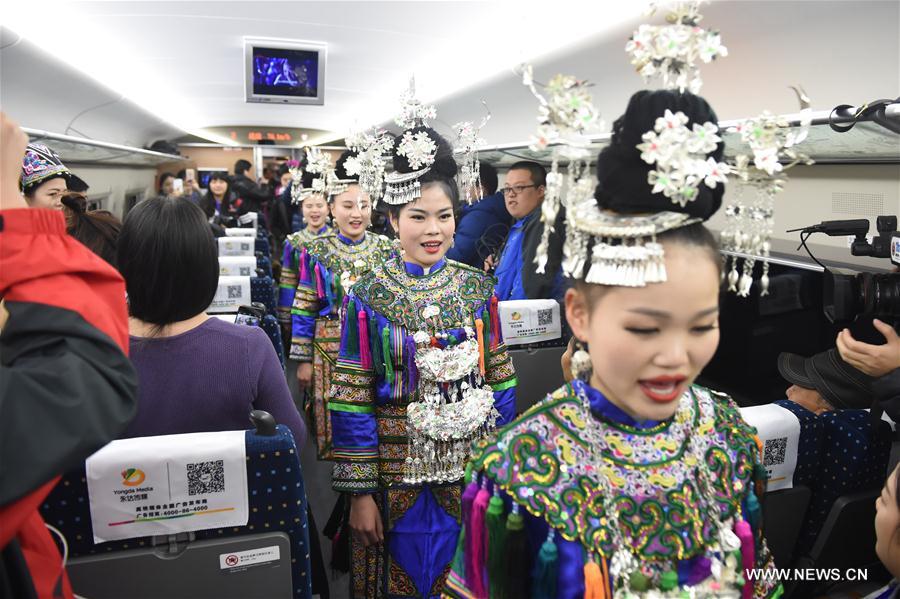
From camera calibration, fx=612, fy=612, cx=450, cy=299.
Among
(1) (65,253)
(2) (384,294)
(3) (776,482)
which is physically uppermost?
(1) (65,253)

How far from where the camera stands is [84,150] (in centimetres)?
888

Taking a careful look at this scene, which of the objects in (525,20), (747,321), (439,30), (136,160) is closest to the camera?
(747,321)

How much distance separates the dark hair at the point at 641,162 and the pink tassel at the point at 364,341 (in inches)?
49.7

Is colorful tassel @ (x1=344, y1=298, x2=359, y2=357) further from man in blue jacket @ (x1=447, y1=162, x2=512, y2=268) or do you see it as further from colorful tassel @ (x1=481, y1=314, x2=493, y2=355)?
man in blue jacket @ (x1=447, y1=162, x2=512, y2=268)

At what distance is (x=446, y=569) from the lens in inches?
92.3

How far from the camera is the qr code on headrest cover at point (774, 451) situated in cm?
190

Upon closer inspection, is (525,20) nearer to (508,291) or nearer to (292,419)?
(508,291)

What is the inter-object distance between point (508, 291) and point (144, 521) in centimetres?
362

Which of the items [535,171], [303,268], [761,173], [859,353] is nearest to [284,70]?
[535,171]

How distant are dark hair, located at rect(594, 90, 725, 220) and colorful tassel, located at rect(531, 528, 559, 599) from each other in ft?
2.28

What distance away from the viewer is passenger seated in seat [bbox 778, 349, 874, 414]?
2.35 m

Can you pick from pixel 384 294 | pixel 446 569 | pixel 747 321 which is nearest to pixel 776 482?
pixel 446 569

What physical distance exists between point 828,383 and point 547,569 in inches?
70.2

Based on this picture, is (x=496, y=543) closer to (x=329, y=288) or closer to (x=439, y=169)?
(x=439, y=169)
